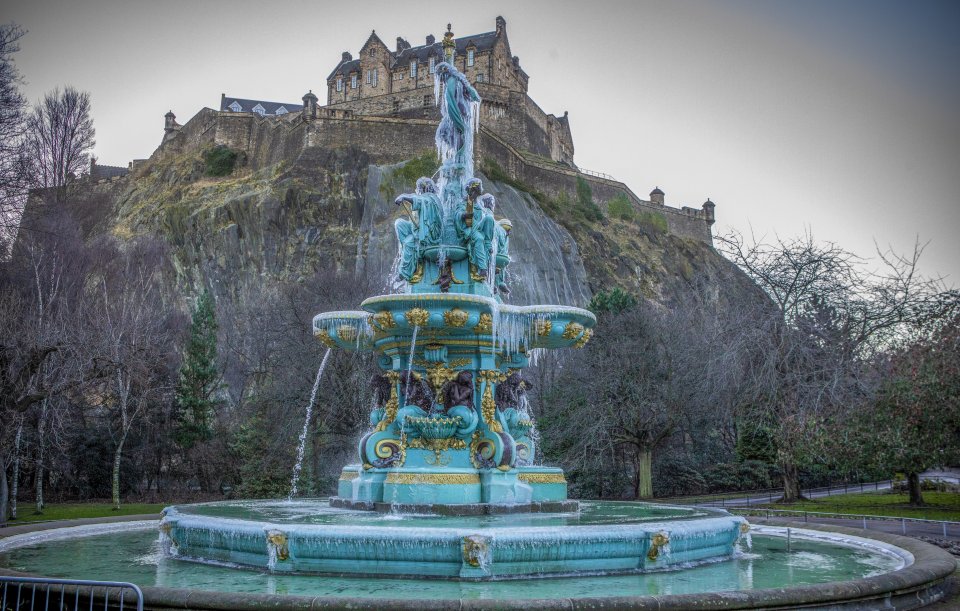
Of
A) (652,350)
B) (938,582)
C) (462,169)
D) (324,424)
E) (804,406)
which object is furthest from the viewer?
(652,350)

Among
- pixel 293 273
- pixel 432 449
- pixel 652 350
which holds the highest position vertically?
pixel 293 273

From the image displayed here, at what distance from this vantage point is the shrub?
231 feet

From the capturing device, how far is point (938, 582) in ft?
23.6

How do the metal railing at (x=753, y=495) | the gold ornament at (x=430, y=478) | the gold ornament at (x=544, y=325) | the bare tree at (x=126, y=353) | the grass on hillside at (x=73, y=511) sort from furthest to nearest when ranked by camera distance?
the metal railing at (x=753, y=495) < the bare tree at (x=126, y=353) < the grass on hillside at (x=73, y=511) < the gold ornament at (x=544, y=325) < the gold ornament at (x=430, y=478)

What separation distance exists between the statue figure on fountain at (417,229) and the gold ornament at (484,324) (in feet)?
5.58

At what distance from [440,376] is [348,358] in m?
18.8

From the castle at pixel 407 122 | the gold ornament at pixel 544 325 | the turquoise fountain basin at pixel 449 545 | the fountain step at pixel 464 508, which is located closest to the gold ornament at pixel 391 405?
the fountain step at pixel 464 508

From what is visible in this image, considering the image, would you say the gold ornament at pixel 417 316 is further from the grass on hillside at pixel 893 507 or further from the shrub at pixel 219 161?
the shrub at pixel 219 161

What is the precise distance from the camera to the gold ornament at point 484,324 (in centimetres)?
1062

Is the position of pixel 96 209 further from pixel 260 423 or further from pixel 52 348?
pixel 52 348

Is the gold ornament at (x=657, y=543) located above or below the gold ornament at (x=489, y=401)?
below

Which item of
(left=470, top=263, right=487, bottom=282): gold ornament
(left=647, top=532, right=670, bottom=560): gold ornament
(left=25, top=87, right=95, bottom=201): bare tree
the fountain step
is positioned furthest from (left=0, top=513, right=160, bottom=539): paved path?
(left=25, top=87, right=95, bottom=201): bare tree

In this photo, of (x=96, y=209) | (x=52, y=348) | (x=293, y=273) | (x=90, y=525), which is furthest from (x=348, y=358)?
(x=96, y=209)

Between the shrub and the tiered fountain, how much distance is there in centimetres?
6195
